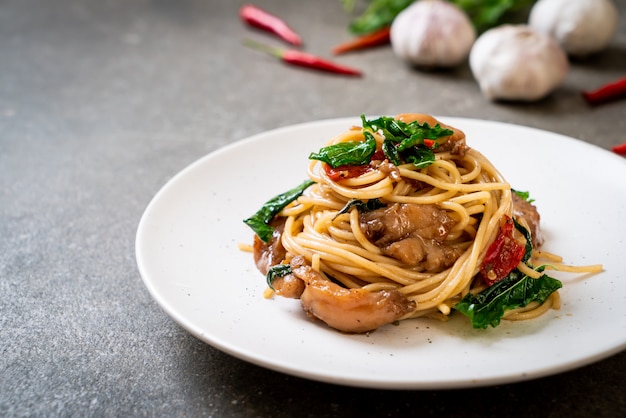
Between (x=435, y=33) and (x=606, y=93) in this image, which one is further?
(x=435, y=33)

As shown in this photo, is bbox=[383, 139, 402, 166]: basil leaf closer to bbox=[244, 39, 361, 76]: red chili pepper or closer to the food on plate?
the food on plate

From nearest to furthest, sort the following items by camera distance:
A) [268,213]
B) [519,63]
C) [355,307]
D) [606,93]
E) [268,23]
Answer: [355,307] < [268,213] < [519,63] < [606,93] < [268,23]

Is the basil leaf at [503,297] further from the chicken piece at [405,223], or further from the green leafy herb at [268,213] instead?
the green leafy herb at [268,213]

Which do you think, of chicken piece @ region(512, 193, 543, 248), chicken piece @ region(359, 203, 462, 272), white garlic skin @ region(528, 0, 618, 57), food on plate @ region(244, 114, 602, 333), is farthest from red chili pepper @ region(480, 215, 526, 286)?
white garlic skin @ region(528, 0, 618, 57)

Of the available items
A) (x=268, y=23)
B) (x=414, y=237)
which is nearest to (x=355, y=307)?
(x=414, y=237)

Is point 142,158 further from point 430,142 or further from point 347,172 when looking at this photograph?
point 430,142

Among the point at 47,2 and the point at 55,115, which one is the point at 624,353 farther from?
the point at 47,2

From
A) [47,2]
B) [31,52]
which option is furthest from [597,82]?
[47,2]
